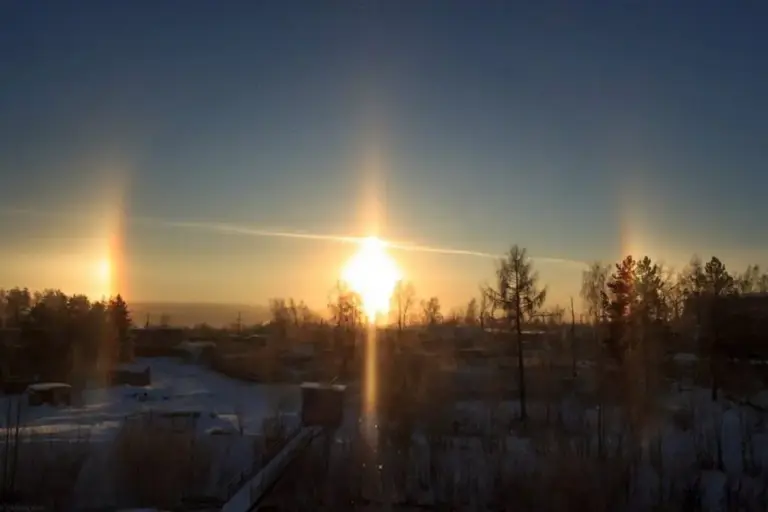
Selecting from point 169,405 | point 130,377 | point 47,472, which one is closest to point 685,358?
point 169,405

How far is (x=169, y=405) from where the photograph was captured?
112 feet

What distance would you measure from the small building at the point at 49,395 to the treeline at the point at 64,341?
609 centimetres

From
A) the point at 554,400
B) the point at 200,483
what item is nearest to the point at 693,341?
the point at 554,400

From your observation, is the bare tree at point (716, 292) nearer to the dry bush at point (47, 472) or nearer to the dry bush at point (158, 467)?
the dry bush at point (158, 467)

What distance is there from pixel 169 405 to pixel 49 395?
4.60 metres

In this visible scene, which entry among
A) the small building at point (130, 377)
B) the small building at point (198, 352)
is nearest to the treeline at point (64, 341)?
the small building at point (130, 377)

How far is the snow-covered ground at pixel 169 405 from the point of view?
25328mm

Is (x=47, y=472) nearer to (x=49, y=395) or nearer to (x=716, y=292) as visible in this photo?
(x=49, y=395)

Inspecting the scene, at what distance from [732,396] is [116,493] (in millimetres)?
22790

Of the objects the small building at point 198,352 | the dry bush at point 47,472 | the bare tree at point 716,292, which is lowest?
the dry bush at point 47,472

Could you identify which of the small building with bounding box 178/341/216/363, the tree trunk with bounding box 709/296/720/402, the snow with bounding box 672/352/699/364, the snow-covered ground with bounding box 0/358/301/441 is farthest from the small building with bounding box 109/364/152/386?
the tree trunk with bounding box 709/296/720/402

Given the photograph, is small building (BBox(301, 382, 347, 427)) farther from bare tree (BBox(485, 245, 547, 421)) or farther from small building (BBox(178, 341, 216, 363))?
small building (BBox(178, 341, 216, 363))

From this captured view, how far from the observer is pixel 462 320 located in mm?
113875

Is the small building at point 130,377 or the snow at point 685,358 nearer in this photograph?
the snow at point 685,358
